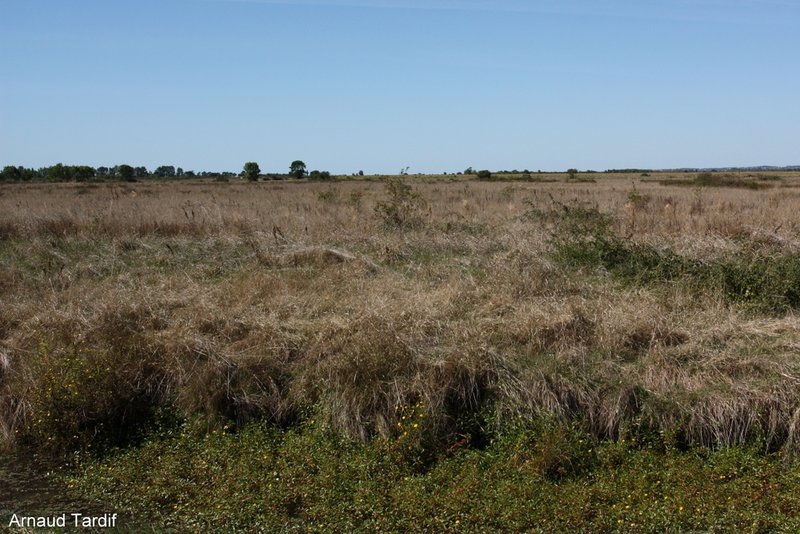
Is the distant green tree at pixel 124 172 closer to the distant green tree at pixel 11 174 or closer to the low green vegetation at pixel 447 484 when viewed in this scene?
the distant green tree at pixel 11 174

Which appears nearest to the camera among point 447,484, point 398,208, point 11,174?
point 447,484

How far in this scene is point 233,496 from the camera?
17.6ft

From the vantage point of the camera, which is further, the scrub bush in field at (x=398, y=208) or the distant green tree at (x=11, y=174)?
the distant green tree at (x=11, y=174)

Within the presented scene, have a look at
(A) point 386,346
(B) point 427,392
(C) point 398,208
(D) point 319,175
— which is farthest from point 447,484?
(D) point 319,175

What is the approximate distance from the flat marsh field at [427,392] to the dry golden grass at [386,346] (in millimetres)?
26

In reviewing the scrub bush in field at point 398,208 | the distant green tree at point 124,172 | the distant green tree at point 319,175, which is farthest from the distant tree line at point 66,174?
the scrub bush in field at point 398,208

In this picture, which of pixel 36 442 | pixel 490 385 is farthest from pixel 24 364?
pixel 490 385

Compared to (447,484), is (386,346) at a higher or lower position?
higher

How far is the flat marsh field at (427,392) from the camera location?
5.17 metres

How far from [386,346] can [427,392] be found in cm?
68

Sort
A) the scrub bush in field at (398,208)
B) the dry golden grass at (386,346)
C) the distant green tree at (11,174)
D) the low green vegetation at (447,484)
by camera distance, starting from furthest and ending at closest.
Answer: the distant green tree at (11,174), the scrub bush in field at (398,208), the dry golden grass at (386,346), the low green vegetation at (447,484)

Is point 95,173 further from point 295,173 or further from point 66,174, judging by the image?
point 295,173

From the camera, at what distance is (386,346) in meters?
6.55

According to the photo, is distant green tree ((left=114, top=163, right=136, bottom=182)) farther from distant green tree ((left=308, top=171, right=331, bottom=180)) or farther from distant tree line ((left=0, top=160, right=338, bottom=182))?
distant green tree ((left=308, top=171, right=331, bottom=180))
